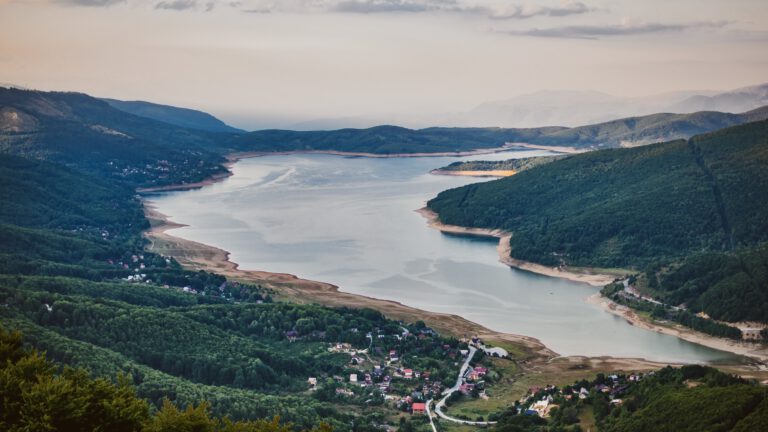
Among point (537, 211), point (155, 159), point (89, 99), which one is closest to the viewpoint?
point (537, 211)

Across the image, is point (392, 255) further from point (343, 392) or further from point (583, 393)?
point (583, 393)

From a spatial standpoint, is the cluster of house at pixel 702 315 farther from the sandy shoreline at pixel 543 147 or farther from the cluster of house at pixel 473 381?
the sandy shoreline at pixel 543 147

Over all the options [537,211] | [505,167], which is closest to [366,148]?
[505,167]

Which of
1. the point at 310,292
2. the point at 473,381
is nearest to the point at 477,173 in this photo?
the point at 310,292

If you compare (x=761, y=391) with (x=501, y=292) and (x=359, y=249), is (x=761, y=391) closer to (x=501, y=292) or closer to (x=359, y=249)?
(x=501, y=292)

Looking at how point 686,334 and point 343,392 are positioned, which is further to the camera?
point 686,334
